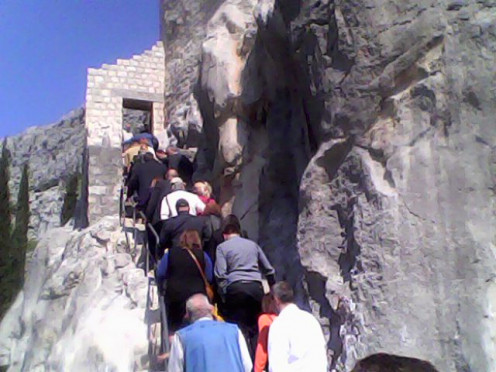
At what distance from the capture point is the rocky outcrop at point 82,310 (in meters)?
7.20

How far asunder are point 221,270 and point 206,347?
173cm

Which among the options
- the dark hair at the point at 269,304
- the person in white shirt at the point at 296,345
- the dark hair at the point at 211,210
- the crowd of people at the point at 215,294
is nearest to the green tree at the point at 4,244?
the crowd of people at the point at 215,294

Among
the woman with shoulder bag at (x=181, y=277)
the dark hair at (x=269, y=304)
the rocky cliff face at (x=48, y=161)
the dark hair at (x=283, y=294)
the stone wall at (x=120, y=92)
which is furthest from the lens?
the rocky cliff face at (x=48, y=161)

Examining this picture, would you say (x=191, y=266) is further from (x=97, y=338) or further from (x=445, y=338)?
(x=97, y=338)

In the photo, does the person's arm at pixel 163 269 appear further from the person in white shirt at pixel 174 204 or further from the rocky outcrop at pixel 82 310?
the rocky outcrop at pixel 82 310

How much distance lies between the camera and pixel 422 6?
584 cm

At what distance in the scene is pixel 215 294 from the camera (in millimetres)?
5445

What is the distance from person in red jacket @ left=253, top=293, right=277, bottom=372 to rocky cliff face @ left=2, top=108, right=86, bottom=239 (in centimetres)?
2797

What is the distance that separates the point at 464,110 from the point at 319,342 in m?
2.48

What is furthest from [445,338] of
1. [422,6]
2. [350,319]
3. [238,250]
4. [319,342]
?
[422,6]

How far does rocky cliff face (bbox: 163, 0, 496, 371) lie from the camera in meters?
4.98

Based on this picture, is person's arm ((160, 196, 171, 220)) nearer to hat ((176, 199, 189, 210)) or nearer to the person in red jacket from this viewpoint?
hat ((176, 199, 189, 210))

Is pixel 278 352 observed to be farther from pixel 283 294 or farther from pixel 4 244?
pixel 4 244

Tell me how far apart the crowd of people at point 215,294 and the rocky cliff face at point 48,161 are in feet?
83.1
